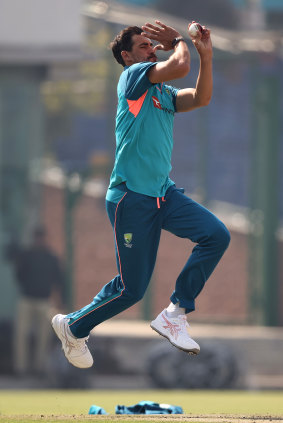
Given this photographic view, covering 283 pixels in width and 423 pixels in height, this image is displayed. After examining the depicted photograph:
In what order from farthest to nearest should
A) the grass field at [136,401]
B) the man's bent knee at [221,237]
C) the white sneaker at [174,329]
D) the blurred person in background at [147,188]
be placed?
1. the grass field at [136,401]
2. the white sneaker at [174,329]
3. the man's bent knee at [221,237]
4. the blurred person in background at [147,188]

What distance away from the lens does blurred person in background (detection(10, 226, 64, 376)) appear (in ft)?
52.9

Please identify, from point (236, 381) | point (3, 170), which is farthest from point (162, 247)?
point (236, 381)

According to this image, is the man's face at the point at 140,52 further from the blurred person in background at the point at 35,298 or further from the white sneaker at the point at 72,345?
the blurred person in background at the point at 35,298

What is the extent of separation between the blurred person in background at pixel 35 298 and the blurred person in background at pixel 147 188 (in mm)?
8074

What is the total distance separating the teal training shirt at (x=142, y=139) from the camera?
310 inches

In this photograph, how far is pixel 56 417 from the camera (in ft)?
27.1

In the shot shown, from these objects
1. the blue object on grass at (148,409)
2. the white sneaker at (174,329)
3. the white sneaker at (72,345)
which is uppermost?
the white sneaker at (174,329)

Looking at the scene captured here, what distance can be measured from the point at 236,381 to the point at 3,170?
14.4 ft

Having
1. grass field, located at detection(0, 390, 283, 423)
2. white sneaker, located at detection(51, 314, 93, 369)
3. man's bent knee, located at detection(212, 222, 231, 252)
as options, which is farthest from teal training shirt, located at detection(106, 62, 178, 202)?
grass field, located at detection(0, 390, 283, 423)

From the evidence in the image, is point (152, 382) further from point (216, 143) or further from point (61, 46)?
point (216, 143)

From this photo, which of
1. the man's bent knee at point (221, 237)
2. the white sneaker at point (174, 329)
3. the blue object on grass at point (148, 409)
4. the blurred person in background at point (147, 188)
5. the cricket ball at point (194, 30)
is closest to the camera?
the cricket ball at point (194, 30)

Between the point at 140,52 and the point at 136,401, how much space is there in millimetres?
5585

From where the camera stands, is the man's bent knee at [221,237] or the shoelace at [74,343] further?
the shoelace at [74,343]

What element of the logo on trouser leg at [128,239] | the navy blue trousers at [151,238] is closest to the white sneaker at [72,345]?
the navy blue trousers at [151,238]
